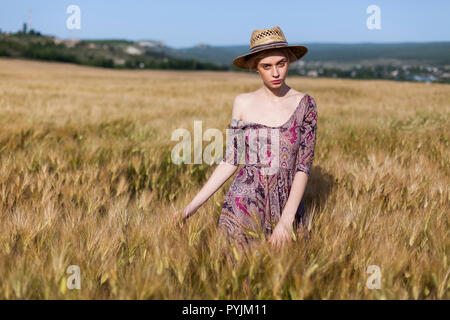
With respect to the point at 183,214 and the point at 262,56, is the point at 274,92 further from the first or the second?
the point at 183,214

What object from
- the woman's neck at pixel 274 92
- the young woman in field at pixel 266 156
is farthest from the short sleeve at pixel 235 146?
the woman's neck at pixel 274 92

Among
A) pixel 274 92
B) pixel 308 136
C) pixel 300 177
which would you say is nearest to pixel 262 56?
pixel 274 92

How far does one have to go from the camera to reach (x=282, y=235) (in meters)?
1.40

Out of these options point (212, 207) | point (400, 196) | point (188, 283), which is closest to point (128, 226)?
point (212, 207)

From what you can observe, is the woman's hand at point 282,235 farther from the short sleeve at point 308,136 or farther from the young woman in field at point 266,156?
the short sleeve at point 308,136

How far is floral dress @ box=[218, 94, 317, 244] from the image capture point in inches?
64.7

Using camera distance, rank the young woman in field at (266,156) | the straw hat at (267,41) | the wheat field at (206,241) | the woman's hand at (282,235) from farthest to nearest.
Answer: the young woman in field at (266,156) → the straw hat at (267,41) → the woman's hand at (282,235) → the wheat field at (206,241)

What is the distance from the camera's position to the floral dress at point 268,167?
1.64 meters

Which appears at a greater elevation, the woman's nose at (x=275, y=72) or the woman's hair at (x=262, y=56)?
the woman's hair at (x=262, y=56)

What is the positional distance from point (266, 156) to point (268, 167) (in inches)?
2.0

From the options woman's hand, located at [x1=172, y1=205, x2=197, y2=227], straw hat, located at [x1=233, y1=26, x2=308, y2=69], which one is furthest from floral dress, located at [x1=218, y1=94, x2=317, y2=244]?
straw hat, located at [x1=233, y1=26, x2=308, y2=69]
